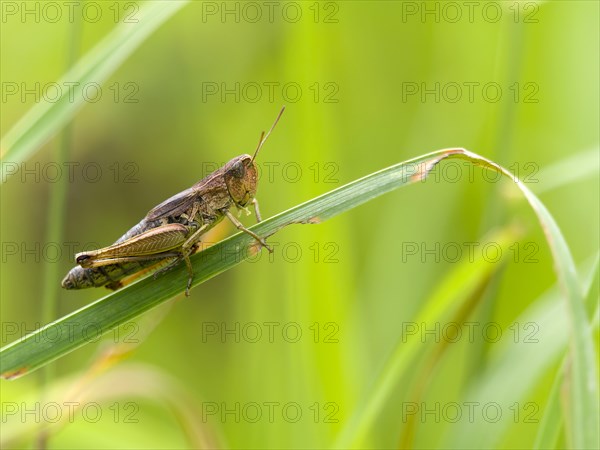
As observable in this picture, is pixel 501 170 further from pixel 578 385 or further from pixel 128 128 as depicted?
pixel 128 128

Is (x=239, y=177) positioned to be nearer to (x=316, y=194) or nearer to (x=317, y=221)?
(x=316, y=194)

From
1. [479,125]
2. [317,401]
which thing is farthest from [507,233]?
[479,125]

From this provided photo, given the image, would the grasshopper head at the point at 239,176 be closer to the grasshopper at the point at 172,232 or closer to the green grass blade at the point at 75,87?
the grasshopper at the point at 172,232

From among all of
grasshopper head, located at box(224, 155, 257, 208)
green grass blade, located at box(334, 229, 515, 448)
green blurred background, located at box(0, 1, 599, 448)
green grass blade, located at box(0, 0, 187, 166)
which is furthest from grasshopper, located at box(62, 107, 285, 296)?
green grass blade, located at box(334, 229, 515, 448)

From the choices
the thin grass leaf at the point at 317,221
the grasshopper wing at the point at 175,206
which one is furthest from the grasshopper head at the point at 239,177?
the thin grass leaf at the point at 317,221

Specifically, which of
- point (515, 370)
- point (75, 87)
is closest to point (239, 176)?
point (75, 87)

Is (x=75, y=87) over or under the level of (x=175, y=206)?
over
